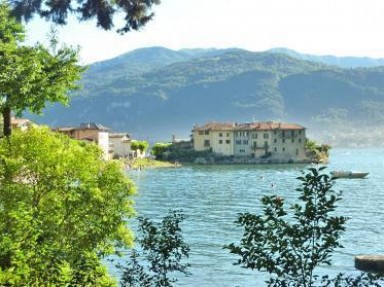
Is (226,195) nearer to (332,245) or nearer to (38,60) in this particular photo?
(38,60)

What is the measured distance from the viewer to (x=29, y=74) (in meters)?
24.9

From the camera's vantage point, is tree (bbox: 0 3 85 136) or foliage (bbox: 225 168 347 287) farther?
tree (bbox: 0 3 85 136)

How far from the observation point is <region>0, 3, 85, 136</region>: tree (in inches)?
960

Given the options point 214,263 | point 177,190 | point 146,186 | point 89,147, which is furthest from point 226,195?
point 89,147

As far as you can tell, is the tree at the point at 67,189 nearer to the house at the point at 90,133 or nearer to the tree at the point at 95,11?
the tree at the point at 95,11

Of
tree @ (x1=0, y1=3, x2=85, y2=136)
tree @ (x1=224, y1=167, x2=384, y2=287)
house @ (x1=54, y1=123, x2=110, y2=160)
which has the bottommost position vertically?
tree @ (x1=224, y1=167, x2=384, y2=287)

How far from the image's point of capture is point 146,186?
11700 cm

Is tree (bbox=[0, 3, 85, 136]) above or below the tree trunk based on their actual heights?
above

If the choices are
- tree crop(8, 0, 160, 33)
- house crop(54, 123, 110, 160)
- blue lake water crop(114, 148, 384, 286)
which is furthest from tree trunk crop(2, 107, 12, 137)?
house crop(54, 123, 110, 160)

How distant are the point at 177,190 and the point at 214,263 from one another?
67.1 m

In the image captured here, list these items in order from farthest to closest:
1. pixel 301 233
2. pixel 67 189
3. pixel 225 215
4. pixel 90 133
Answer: pixel 90 133
pixel 225 215
pixel 67 189
pixel 301 233

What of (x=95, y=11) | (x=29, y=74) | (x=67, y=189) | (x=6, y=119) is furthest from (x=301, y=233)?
(x=6, y=119)

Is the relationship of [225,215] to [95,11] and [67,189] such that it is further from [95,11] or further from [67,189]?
[95,11]

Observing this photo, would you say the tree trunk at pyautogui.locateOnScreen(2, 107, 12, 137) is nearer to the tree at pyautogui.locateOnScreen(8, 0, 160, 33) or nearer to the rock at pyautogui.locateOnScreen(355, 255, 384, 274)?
the tree at pyautogui.locateOnScreen(8, 0, 160, 33)
